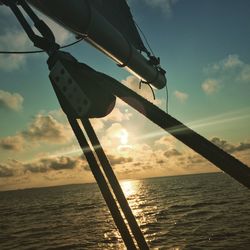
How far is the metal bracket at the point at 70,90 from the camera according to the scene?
201cm

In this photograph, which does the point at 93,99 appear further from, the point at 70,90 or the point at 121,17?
the point at 121,17

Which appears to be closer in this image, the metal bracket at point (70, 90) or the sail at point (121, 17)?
the metal bracket at point (70, 90)

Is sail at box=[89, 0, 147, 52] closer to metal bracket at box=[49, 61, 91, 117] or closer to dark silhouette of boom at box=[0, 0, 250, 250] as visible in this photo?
dark silhouette of boom at box=[0, 0, 250, 250]

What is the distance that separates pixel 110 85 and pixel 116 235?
3474cm

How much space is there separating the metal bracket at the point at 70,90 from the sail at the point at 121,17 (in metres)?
1.77

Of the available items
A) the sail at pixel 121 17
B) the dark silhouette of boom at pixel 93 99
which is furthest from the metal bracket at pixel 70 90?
the sail at pixel 121 17

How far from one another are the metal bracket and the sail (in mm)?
1771

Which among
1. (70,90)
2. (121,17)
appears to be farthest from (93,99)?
(121,17)

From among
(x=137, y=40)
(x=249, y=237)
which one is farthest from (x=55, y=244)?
(x=137, y=40)

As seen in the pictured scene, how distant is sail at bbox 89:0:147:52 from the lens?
3.81 meters

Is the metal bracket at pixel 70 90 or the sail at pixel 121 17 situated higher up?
the sail at pixel 121 17

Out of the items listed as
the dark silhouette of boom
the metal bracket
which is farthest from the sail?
the metal bracket

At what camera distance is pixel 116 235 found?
3466 cm

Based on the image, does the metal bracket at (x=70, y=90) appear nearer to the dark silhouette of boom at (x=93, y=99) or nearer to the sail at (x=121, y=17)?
the dark silhouette of boom at (x=93, y=99)
